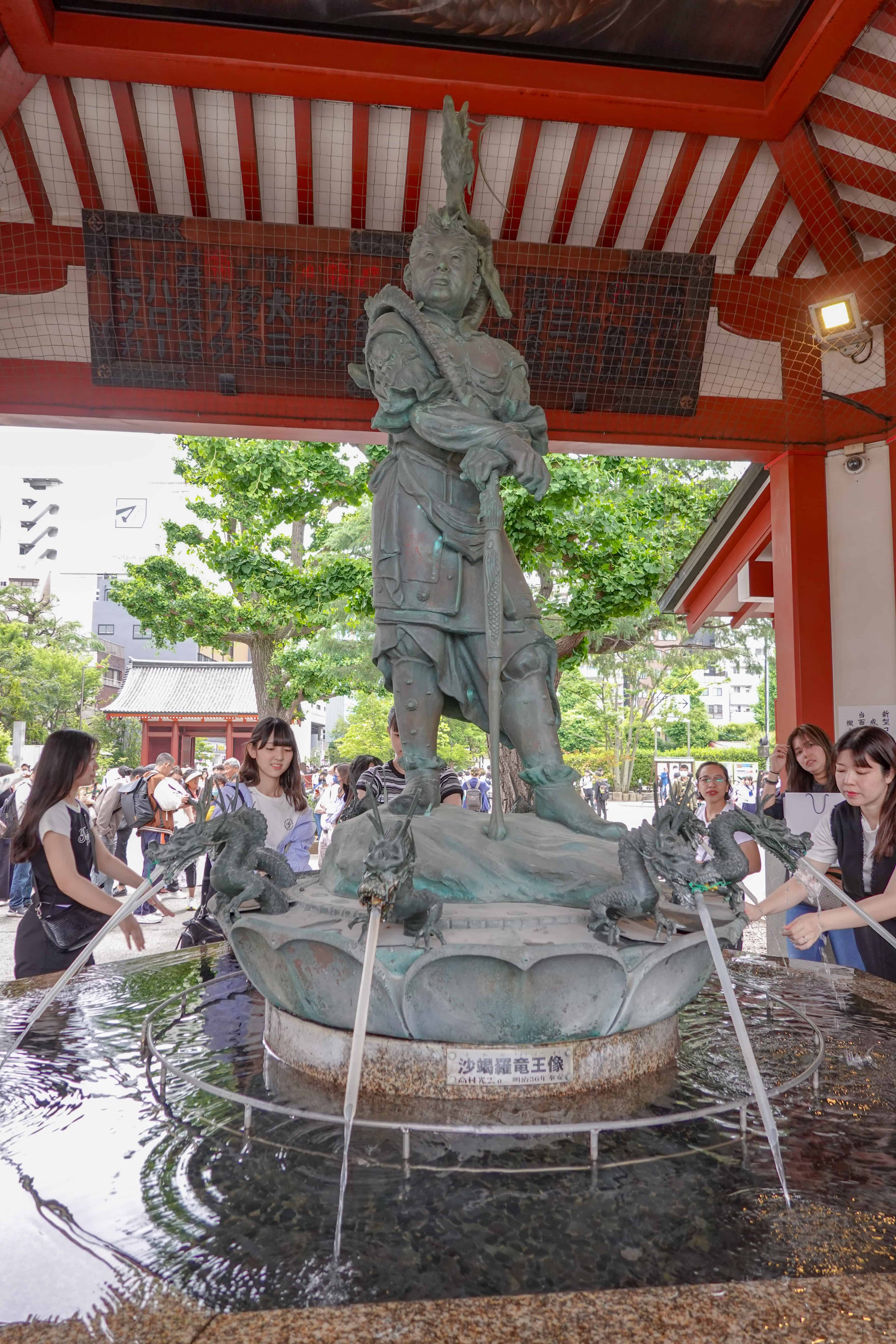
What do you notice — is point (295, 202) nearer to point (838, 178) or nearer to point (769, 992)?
point (838, 178)

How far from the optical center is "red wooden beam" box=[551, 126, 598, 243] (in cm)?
684

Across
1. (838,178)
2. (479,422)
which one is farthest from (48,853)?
(838,178)

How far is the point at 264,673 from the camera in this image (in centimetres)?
1538

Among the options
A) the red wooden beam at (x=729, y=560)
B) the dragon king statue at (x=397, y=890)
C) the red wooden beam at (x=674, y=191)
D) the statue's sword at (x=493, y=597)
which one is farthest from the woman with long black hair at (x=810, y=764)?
the red wooden beam at (x=674, y=191)

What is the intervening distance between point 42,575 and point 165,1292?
49599 millimetres

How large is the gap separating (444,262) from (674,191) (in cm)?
422

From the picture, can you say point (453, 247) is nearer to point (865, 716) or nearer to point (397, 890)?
point (397, 890)

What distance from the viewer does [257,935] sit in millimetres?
2686

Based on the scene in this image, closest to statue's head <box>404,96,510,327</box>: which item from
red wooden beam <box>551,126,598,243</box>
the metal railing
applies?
the metal railing

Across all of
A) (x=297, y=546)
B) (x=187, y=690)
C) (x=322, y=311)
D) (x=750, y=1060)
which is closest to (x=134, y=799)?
(x=322, y=311)

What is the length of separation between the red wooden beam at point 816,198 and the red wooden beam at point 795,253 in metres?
0.10

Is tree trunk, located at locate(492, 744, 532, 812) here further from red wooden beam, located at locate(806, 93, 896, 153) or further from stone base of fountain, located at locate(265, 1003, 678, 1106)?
red wooden beam, located at locate(806, 93, 896, 153)

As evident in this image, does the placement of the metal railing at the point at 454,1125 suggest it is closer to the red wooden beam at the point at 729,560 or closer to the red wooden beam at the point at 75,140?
the red wooden beam at the point at 75,140

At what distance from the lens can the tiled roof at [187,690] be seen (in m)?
28.6
